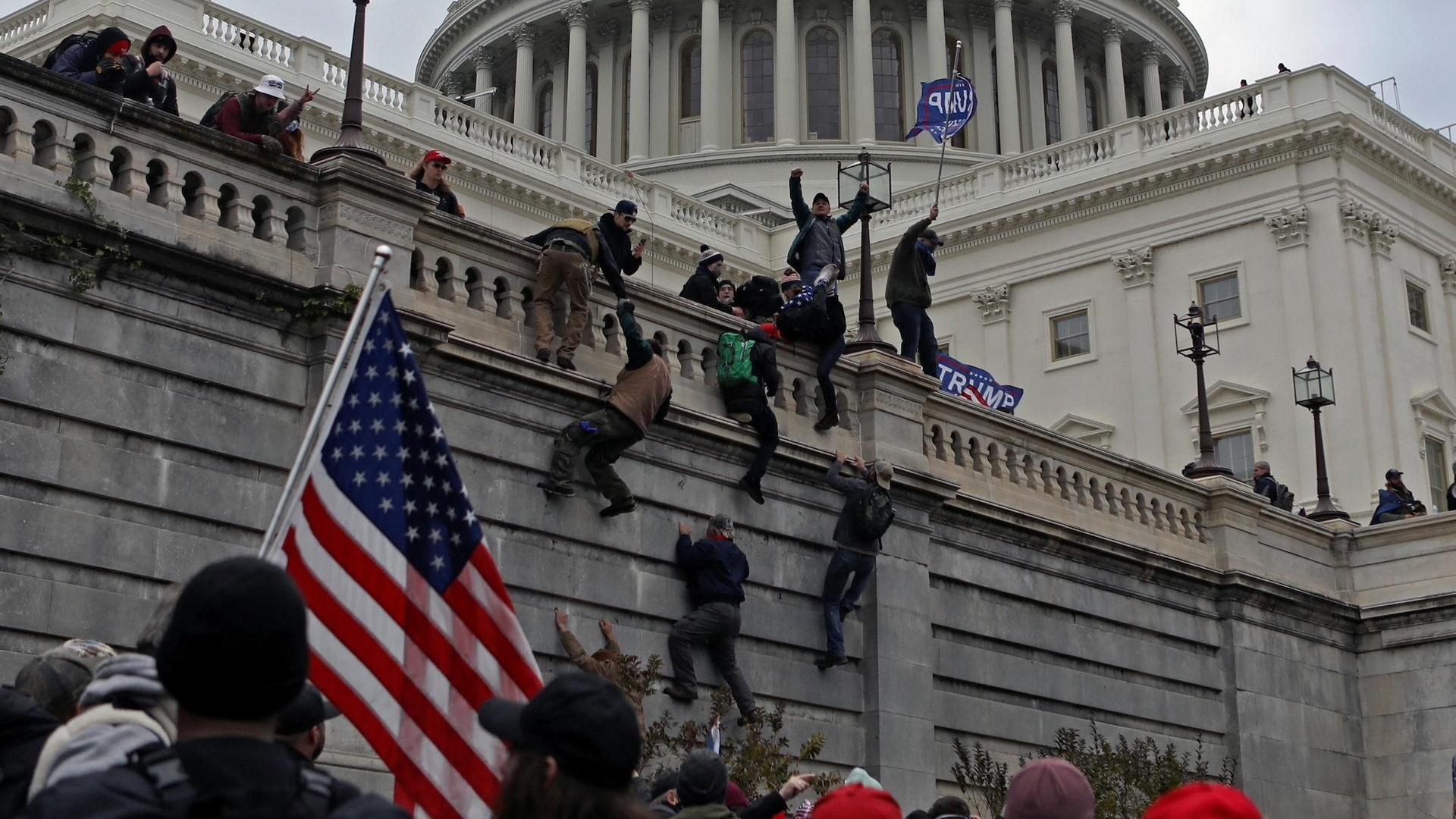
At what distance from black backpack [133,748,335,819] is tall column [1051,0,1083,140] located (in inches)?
2852

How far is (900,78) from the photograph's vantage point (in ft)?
248

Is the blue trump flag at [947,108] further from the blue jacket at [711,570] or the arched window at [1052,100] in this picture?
the arched window at [1052,100]

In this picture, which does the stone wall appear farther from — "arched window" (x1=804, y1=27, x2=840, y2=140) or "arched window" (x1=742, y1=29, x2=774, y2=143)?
"arched window" (x1=742, y1=29, x2=774, y2=143)

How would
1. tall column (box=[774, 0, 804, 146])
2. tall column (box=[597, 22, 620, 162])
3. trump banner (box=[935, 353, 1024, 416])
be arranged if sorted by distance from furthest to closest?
tall column (box=[597, 22, 620, 162]) < tall column (box=[774, 0, 804, 146]) < trump banner (box=[935, 353, 1024, 416])

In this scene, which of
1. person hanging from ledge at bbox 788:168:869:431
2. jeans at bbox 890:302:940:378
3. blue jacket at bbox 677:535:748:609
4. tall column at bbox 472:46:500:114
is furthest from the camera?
tall column at bbox 472:46:500:114

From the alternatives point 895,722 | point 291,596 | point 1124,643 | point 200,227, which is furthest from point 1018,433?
point 291,596

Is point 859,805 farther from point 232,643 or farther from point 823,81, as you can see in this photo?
point 823,81

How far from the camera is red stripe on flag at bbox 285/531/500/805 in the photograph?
7.19m

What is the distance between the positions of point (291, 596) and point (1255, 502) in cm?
2403

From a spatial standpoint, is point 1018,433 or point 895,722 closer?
point 895,722

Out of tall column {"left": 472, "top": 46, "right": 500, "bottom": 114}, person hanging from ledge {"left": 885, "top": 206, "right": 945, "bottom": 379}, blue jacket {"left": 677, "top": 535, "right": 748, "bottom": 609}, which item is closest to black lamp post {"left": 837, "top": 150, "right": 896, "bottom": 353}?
person hanging from ledge {"left": 885, "top": 206, "right": 945, "bottom": 379}

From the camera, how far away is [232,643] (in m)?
4.16

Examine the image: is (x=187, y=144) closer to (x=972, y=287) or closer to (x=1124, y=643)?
(x=1124, y=643)

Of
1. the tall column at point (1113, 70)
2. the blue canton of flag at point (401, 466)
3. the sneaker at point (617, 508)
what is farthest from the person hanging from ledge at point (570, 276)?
the tall column at point (1113, 70)
